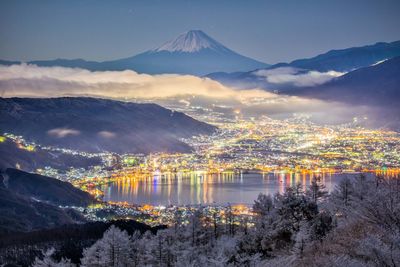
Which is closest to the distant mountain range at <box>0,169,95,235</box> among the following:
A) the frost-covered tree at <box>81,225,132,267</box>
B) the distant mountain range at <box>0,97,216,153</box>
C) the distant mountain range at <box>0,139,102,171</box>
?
the distant mountain range at <box>0,139,102,171</box>

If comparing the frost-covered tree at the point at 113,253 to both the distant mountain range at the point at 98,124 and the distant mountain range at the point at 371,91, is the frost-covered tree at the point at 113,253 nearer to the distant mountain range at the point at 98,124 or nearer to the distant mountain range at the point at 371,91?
the distant mountain range at the point at 98,124

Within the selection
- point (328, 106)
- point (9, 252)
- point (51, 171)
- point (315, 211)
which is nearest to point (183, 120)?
point (328, 106)

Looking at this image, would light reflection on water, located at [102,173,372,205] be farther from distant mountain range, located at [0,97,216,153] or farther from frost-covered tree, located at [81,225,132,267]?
distant mountain range, located at [0,97,216,153]

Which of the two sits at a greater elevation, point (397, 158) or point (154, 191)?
point (397, 158)

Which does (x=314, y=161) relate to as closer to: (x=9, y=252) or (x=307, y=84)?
(x=9, y=252)

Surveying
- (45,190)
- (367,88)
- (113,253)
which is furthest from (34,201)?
(367,88)

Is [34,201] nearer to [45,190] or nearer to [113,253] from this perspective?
[45,190]
